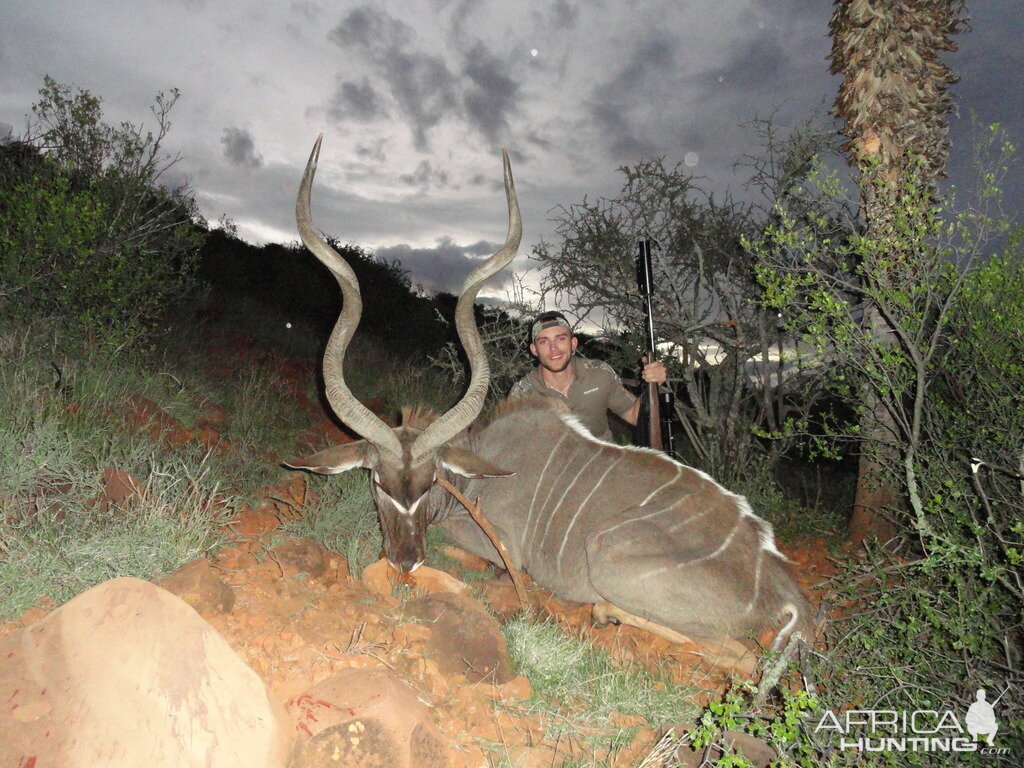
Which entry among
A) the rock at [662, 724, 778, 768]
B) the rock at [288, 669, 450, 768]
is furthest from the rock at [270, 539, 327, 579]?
the rock at [662, 724, 778, 768]

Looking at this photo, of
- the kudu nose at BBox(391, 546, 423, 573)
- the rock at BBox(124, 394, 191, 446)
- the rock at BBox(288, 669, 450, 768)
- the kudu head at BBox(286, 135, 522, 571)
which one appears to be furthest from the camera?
A: the rock at BBox(124, 394, 191, 446)

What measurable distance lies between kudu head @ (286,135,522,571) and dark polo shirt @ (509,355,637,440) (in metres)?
1.15

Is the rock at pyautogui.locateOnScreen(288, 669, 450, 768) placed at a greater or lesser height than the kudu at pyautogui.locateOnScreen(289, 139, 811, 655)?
lesser

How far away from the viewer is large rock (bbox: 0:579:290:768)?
1.48 meters

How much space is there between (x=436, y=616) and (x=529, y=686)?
0.43m

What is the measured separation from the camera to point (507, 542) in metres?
3.70

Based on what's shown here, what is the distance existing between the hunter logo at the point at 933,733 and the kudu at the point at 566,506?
652mm

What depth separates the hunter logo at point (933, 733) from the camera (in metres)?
1.79

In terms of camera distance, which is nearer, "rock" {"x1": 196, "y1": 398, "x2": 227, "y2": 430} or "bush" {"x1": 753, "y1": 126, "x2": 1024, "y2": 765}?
"bush" {"x1": 753, "y1": 126, "x2": 1024, "y2": 765}

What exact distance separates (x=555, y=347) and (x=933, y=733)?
2993mm

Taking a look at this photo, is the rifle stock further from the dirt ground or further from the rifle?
the dirt ground

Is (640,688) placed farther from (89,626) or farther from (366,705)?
(89,626)

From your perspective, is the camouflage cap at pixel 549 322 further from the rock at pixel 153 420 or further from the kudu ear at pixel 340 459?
the rock at pixel 153 420

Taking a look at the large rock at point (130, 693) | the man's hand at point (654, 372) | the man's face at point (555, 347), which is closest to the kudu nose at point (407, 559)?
the large rock at point (130, 693)
